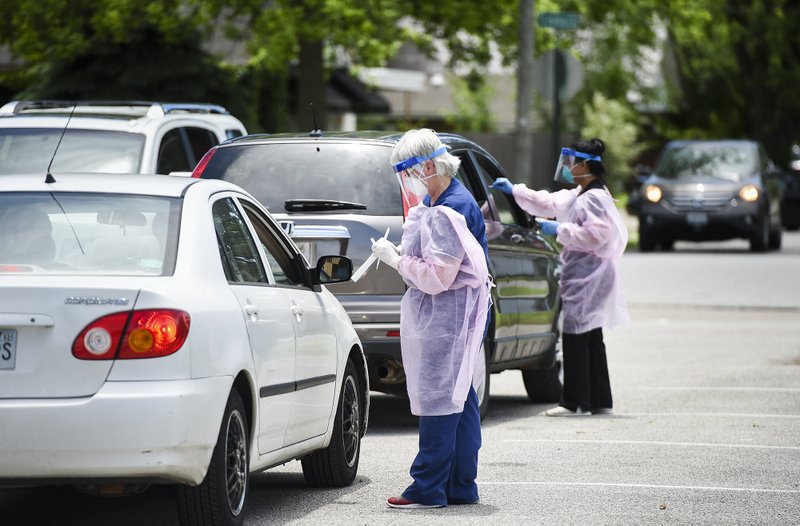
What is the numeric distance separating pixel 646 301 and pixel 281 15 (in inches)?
269

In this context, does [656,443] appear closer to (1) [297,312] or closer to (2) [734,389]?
(2) [734,389]

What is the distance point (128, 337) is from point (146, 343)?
0.23 ft

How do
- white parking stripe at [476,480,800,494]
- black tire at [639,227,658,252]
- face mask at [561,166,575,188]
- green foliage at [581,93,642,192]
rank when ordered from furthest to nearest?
green foliage at [581,93,642,192], black tire at [639,227,658,252], face mask at [561,166,575,188], white parking stripe at [476,480,800,494]

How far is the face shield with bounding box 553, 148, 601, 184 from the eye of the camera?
11.9 meters

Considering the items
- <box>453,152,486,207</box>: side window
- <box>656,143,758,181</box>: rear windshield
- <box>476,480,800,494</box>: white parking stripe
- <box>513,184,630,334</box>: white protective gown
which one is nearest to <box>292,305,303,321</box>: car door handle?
<box>476,480,800,494</box>: white parking stripe

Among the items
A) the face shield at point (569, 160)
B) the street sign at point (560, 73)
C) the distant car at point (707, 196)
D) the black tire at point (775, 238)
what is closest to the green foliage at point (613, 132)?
the black tire at point (775, 238)

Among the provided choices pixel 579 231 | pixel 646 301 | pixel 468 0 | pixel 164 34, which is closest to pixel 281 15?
pixel 164 34

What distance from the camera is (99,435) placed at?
6324 mm

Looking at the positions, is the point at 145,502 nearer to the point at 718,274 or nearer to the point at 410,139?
the point at 410,139

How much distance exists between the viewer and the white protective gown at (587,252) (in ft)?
38.8

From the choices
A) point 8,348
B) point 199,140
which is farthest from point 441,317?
point 199,140

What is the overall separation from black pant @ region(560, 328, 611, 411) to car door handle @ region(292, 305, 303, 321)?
4.42 meters

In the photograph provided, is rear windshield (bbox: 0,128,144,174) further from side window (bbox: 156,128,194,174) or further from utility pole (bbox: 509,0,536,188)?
utility pole (bbox: 509,0,536,188)

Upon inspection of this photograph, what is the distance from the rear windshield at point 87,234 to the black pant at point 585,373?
537 cm
